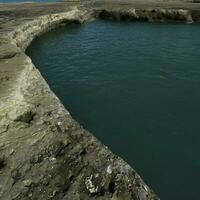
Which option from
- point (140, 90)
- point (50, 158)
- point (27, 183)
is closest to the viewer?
point (27, 183)

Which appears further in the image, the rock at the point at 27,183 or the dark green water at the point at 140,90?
the dark green water at the point at 140,90

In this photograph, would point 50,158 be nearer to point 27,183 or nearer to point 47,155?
point 47,155

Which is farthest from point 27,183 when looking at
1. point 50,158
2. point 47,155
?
point 47,155

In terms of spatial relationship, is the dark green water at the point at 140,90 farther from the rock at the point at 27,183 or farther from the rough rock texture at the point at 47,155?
the rock at the point at 27,183

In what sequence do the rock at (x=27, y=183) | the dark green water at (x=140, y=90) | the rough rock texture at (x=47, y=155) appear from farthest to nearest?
the dark green water at (x=140, y=90) → the rock at (x=27, y=183) → the rough rock texture at (x=47, y=155)

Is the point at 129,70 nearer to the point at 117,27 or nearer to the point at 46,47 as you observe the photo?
the point at 46,47

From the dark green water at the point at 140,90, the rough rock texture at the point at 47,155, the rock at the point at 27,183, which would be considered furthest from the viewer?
the dark green water at the point at 140,90

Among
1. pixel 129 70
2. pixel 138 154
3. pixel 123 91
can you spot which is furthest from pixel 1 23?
pixel 138 154

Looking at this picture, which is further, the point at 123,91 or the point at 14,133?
the point at 123,91

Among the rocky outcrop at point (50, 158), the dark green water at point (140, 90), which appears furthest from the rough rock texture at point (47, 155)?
the dark green water at point (140, 90)
